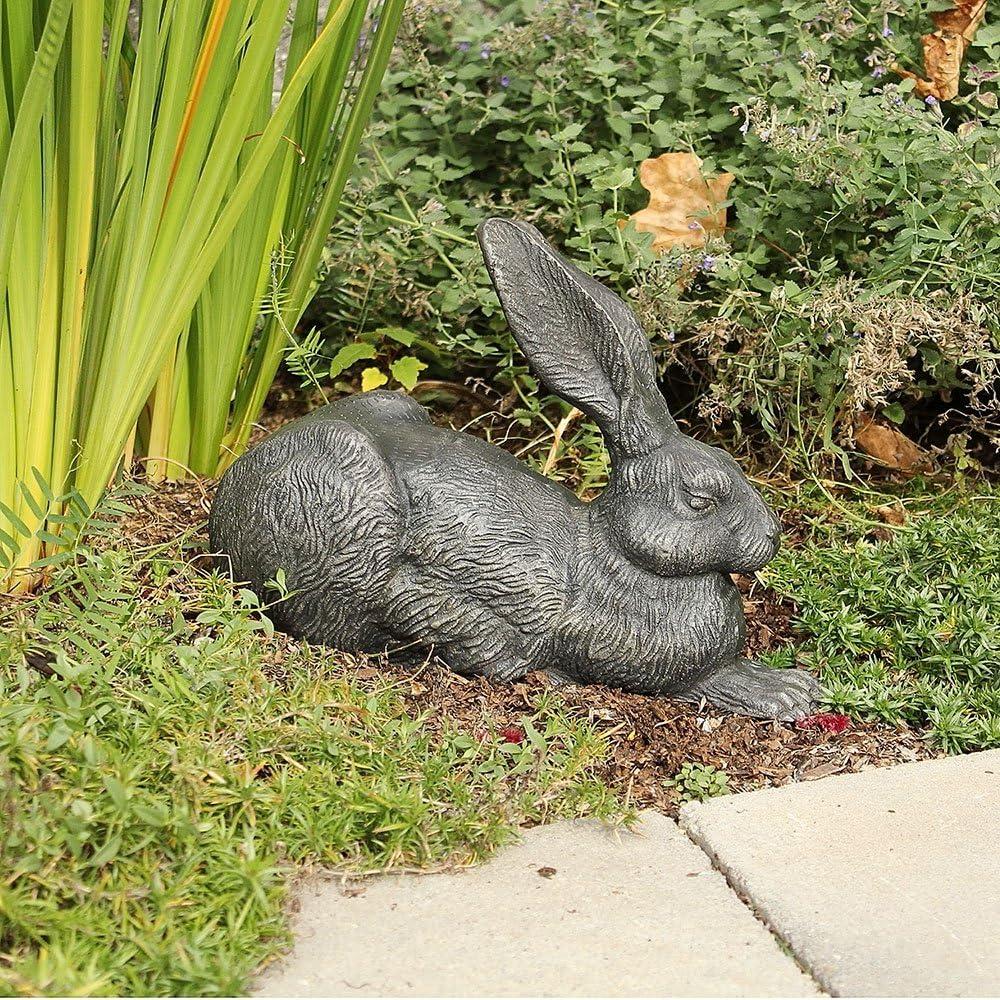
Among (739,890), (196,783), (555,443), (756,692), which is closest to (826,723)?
(756,692)

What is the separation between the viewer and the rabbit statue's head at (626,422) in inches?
99.1

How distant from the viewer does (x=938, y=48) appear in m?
3.81

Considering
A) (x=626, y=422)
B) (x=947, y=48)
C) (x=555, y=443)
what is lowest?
(x=555, y=443)

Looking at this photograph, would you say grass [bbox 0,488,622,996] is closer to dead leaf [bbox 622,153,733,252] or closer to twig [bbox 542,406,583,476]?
twig [bbox 542,406,583,476]

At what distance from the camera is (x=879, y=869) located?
2.17m

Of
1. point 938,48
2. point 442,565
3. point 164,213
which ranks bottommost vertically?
point 442,565

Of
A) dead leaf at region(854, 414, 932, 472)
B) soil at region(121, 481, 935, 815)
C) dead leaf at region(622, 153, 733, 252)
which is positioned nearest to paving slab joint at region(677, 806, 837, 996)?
soil at region(121, 481, 935, 815)

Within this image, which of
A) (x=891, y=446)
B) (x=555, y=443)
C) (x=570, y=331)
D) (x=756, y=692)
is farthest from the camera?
(x=891, y=446)

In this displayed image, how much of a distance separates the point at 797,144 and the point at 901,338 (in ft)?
1.89

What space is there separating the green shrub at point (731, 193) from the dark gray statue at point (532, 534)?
838 mm

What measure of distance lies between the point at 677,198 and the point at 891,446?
0.86 m

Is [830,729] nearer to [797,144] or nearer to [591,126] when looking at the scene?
[797,144]

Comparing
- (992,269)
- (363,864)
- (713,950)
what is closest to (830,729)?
(713,950)

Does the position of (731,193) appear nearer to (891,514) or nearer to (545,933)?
(891,514)
